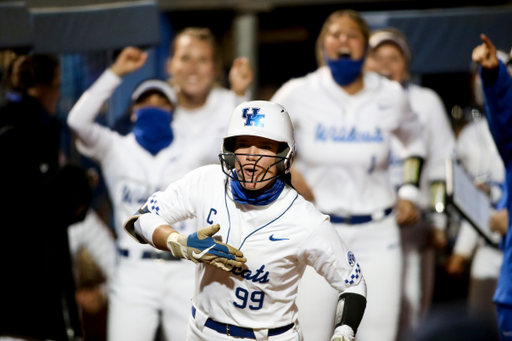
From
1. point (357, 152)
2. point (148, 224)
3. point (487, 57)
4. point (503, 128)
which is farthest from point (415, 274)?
point (148, 224)

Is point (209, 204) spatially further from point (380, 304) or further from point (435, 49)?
point (435, 49)

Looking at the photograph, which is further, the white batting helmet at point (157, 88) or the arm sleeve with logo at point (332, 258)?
the white batting helmet at point (157, 88)

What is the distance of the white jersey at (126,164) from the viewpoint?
363 cm

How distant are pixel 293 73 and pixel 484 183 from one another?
1.87 m

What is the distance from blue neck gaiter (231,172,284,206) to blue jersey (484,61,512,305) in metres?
1.28

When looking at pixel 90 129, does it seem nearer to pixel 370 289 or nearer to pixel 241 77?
pixel 241 77

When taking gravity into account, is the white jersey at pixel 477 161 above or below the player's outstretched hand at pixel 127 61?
below

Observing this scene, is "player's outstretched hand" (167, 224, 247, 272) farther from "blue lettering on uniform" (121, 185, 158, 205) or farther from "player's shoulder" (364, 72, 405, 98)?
"player's shoulder" (364, 72, 405, 98)

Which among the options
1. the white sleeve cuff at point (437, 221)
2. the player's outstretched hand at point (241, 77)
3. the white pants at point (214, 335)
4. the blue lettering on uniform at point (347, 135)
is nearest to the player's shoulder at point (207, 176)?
the white pants at point (214, 335)

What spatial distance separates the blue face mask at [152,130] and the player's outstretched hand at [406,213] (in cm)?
152

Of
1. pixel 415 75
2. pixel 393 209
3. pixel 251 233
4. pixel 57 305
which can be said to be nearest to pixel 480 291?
pixel 393 209

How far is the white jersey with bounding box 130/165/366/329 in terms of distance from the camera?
2291mm

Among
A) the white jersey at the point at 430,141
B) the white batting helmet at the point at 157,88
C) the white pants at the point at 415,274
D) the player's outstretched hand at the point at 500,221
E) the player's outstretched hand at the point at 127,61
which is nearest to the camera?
the player's outstretched hand at the point at 500,221

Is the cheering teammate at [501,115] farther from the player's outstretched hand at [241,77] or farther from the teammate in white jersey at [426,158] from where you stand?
the player's outstretched hand at [241,77]
